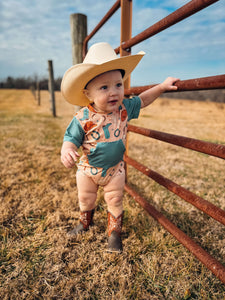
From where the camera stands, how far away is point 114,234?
1485 millimetres

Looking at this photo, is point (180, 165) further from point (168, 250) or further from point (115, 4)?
point (115, 4)

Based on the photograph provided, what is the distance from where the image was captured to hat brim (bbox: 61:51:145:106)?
119 cm

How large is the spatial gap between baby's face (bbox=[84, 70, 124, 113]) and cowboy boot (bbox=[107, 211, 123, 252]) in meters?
0.85

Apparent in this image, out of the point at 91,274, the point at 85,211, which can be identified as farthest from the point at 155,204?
the point at 91,274

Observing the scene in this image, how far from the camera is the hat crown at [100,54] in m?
1.23

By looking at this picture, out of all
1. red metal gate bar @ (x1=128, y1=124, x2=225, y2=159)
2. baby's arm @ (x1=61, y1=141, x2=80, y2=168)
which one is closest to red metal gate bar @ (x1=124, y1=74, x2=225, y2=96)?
red metal gate bar @ (x1=128, y1=124, x2=225, y2=159)

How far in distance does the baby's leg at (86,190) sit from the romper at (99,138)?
1.6 inches

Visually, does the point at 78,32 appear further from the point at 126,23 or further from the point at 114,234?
the point at 114,234

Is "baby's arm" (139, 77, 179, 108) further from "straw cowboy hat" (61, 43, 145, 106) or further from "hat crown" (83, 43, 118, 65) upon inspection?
"hat crown" (83, 43, 118, 65)

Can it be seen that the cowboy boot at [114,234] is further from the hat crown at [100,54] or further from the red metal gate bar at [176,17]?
the red metal gate bar at [176,17]

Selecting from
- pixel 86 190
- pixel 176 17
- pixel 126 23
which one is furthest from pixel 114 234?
pixel 126 23

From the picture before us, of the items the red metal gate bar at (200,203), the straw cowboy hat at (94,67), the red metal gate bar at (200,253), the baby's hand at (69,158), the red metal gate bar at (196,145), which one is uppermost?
the straw cowboy hat at (94,67)

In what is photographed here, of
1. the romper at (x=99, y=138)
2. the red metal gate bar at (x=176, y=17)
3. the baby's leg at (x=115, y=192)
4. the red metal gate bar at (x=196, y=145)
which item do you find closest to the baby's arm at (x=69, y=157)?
the romper at (x=99, y=138)

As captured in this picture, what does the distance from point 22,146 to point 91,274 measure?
3.38 meters
